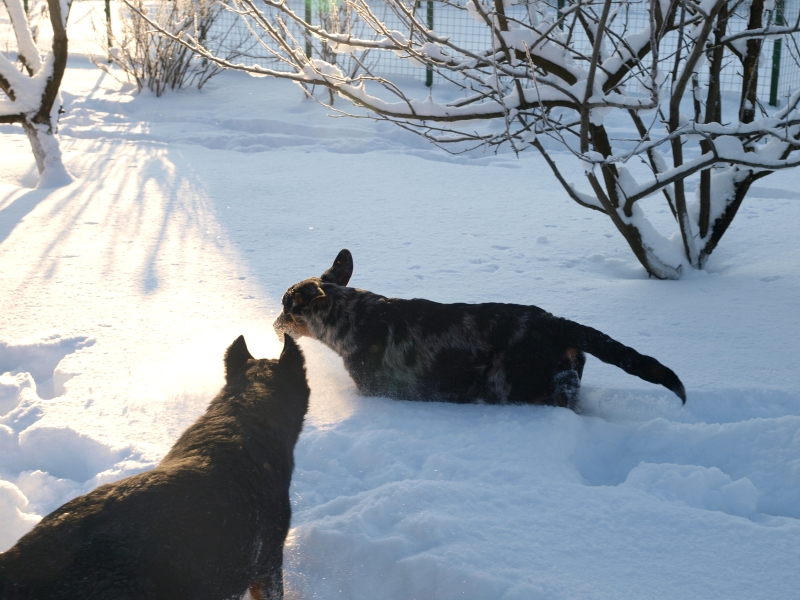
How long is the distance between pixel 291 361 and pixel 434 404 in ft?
4.44

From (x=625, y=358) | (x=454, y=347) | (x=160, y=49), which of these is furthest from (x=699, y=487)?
(x=160, y=49)

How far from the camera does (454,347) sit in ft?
13.5

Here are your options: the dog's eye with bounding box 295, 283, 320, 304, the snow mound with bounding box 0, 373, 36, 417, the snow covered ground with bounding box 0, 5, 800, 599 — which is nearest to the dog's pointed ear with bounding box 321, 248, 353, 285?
the dog's eye with bounding box 295, 283, 320, 304

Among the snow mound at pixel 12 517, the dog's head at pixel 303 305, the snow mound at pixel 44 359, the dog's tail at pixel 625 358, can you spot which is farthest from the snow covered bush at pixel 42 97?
the dog's tail at pixel 625 358

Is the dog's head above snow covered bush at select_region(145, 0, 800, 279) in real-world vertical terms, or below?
below

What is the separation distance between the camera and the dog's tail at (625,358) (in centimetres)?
368

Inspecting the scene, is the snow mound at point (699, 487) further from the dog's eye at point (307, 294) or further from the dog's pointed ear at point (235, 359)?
the dog's eye at point (307, 294)

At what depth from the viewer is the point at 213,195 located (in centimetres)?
829

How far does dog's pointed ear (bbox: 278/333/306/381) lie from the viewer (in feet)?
9.82

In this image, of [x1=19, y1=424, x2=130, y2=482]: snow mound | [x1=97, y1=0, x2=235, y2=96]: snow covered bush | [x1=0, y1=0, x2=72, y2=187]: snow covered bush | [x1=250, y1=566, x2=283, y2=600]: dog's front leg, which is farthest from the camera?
[x1=97, y1=0, x2=235, y2=96]: snow covered bush

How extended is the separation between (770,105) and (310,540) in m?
14.2

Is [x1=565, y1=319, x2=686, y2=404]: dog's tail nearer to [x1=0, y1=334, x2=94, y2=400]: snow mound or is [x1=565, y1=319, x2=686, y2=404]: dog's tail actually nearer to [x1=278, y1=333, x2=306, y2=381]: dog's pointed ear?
[x1=278, y1=333, x2=306, y2=381]: dog's pointed ear

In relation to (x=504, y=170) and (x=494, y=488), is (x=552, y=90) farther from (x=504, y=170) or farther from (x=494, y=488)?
(x=504, y=170)

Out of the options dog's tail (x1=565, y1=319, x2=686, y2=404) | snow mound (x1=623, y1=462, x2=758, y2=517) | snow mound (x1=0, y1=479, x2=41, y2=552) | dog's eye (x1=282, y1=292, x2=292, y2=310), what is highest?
dog's eye (x1=282, y1=292, x2=292, y2=310)
